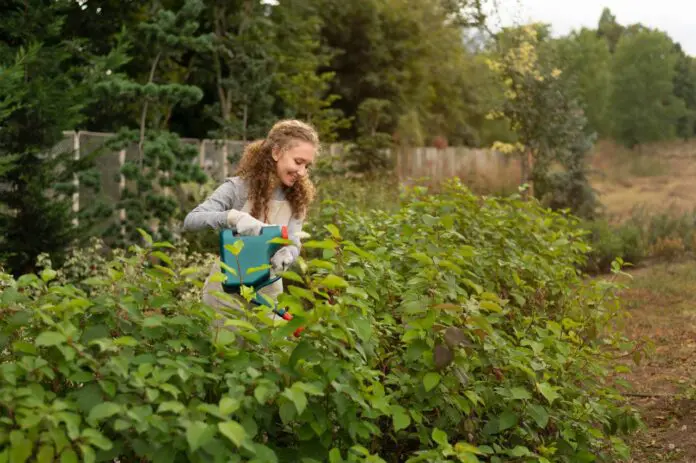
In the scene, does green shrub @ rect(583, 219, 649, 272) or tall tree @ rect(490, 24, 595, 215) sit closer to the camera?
green shrub @ rect(583, 219, 649, 272)

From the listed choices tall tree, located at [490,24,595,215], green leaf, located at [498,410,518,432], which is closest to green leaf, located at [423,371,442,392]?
green leaf, located at [498,410,518,432]

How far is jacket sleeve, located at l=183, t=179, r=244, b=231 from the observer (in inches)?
187

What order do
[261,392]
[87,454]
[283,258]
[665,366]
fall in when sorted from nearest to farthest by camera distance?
[87,454], [261,392], [283,258], [665,366]

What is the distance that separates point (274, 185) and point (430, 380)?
76.1 inches

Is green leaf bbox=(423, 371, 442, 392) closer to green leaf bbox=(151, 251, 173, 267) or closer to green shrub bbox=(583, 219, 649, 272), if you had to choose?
green leaf bbox=(151, 251, 173, 267)

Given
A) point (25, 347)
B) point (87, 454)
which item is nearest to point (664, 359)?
point (25, 347)

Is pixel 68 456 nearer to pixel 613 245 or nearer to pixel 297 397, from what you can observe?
pixel 297 397

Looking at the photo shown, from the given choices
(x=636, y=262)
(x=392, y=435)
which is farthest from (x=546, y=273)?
(x=636, y=262)

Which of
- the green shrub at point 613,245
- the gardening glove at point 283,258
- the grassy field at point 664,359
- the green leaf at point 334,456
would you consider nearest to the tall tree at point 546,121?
the grassy field at point 664,359

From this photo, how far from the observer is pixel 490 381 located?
4055 mm

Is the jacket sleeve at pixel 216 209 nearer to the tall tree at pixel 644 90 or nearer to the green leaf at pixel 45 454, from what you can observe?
the green leaf at pixel 45 454

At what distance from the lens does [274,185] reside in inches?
198

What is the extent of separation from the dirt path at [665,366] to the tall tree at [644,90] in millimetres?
33082

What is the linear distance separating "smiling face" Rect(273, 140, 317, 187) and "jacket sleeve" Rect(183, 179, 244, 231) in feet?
0.89
